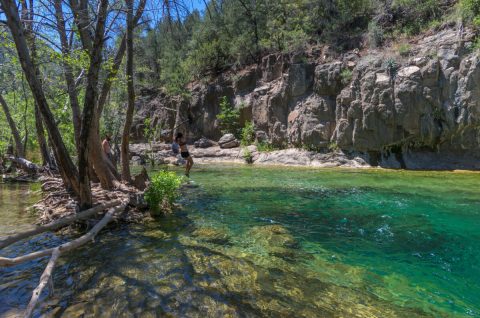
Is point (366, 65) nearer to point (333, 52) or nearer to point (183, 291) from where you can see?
point (333, 52)

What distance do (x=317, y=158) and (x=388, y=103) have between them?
6.04 metres

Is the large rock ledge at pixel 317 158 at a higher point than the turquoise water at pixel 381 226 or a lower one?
higher

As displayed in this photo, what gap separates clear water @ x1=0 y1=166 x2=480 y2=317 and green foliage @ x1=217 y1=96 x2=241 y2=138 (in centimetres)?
2406

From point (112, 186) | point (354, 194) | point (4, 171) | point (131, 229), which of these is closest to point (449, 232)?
point (354, 194)

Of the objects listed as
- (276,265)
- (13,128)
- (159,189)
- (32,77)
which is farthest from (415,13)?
(13,128)

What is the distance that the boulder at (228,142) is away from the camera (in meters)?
32.7

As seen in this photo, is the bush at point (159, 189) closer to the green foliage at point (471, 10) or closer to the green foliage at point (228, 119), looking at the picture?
the green foliage at point (471, 10)

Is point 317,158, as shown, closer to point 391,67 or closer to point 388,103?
point 388,103

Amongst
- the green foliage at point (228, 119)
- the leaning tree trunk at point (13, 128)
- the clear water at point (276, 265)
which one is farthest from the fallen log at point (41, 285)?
the green foliage at point (228, 119)

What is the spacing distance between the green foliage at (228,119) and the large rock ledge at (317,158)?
260cm

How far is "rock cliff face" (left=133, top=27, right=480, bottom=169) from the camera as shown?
19938mm

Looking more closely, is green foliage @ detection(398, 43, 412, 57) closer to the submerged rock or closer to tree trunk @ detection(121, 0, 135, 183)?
tree trunk @ detection(121, 0, 135, 183)

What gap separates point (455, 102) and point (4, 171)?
28220 mm

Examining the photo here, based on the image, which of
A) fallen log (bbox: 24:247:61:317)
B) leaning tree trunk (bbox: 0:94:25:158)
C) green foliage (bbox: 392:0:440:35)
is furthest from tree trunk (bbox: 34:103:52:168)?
green foliage (bbox: 392:0:440:35)
